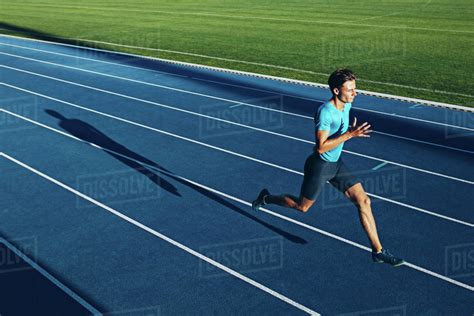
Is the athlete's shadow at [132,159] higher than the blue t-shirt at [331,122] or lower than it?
lower

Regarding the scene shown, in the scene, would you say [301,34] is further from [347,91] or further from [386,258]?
[386,258]

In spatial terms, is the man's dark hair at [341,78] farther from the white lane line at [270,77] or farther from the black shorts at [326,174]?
the white lane line at [270,77]

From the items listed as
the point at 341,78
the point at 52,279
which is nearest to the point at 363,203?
the point at 341,78

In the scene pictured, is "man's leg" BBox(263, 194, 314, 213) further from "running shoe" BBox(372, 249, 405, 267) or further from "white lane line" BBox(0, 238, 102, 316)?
"white lane line" BBox(0, 238, 102, 316)

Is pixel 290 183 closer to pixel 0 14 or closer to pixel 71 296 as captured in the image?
pixel 71 296

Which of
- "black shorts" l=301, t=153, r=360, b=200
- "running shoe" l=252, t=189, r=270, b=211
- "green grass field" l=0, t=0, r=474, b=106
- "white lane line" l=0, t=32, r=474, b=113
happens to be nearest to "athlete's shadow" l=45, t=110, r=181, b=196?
"running shoe" l=252, t=189, r=270, b=211

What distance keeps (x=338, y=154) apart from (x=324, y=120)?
0.57 meters

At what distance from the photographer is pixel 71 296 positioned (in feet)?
20.2

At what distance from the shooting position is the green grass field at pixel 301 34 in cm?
1658

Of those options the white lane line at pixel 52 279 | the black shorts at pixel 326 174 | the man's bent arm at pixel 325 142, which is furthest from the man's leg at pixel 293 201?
the white lane line at pixel 52 279

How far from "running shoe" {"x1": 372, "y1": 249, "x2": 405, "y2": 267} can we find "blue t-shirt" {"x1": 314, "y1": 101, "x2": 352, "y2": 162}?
4.14 ft

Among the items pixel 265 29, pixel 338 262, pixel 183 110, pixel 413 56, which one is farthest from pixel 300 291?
pixel 265 29

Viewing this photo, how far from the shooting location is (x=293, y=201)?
23.6ft

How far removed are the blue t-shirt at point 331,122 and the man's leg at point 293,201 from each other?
0.76 m
